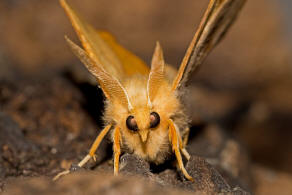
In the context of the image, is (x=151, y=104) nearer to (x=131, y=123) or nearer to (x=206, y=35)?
(x=131, y=123)

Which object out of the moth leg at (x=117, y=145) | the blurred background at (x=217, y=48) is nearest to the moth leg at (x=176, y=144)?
the moth leg at (x=117, y=145)

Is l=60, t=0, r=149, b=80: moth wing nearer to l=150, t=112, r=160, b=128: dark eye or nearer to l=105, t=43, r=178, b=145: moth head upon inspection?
l=105, t=43, r=178, b=145: moth head

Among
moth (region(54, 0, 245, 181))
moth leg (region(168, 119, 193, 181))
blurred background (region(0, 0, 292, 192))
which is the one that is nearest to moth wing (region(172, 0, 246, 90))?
moth (region(54, 0, 245, 181))

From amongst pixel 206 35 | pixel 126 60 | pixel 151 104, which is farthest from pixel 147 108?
pixel 126 60

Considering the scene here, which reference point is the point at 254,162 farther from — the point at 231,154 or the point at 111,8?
the point at 111,8

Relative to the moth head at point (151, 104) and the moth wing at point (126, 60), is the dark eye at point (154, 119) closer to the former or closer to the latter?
the moth head at point (151, 104)

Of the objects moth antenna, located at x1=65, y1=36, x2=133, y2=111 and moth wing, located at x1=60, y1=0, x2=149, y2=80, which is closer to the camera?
moth antenna, located at x1=65, y1=36, x2=133, y2=111
